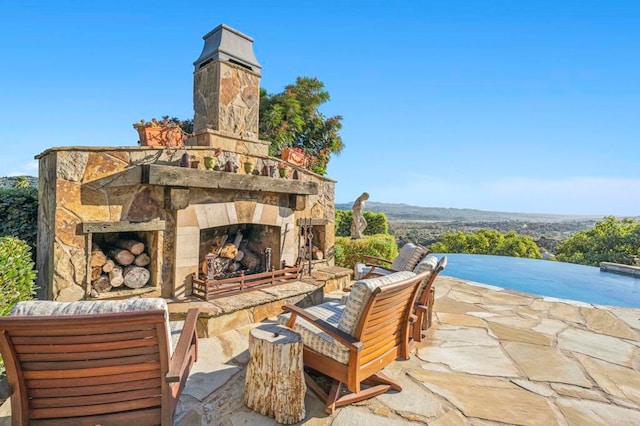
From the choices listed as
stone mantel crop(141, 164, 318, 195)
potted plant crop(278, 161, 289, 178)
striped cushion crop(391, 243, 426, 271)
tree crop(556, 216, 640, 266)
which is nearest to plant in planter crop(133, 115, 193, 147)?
stone mantel crop(141, 164, 318, 195)

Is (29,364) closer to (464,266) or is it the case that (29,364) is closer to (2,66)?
(2,66)

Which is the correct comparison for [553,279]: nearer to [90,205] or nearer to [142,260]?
[142,260]

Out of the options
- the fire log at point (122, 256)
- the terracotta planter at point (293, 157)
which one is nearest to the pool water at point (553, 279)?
the terracotta planter at point (293, 157)

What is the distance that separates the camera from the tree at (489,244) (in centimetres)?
1474

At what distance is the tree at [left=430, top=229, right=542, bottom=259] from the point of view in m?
14.7

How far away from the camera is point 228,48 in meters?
5.37

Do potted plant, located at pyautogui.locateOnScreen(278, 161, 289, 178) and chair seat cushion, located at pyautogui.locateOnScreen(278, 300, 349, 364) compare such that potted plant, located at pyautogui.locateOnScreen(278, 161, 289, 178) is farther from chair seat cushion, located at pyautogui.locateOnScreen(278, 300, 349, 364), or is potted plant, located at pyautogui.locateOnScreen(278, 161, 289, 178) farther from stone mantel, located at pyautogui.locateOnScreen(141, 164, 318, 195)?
chair seat cushion, located at pyautogui.locateOnScreen(278, 300, 349, 364)

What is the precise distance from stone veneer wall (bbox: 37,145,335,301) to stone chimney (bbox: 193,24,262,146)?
2.76 feet

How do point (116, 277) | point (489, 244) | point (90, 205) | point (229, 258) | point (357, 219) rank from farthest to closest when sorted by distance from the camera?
point (489, 244)
point (357, 219)
point (229, 258)
point (116, 277)
point (90, 205)

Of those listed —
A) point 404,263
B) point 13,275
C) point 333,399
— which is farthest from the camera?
point 404,263

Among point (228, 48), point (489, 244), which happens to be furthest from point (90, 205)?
point (489, 244)

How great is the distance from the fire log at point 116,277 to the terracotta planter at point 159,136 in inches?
68.7

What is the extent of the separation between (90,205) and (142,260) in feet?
3.15

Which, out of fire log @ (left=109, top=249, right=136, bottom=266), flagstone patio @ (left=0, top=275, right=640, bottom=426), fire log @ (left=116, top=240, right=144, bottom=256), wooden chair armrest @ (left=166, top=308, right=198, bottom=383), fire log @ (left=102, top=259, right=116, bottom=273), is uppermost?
fire log @ (left=116, top=240, right=144, bottom=256)
